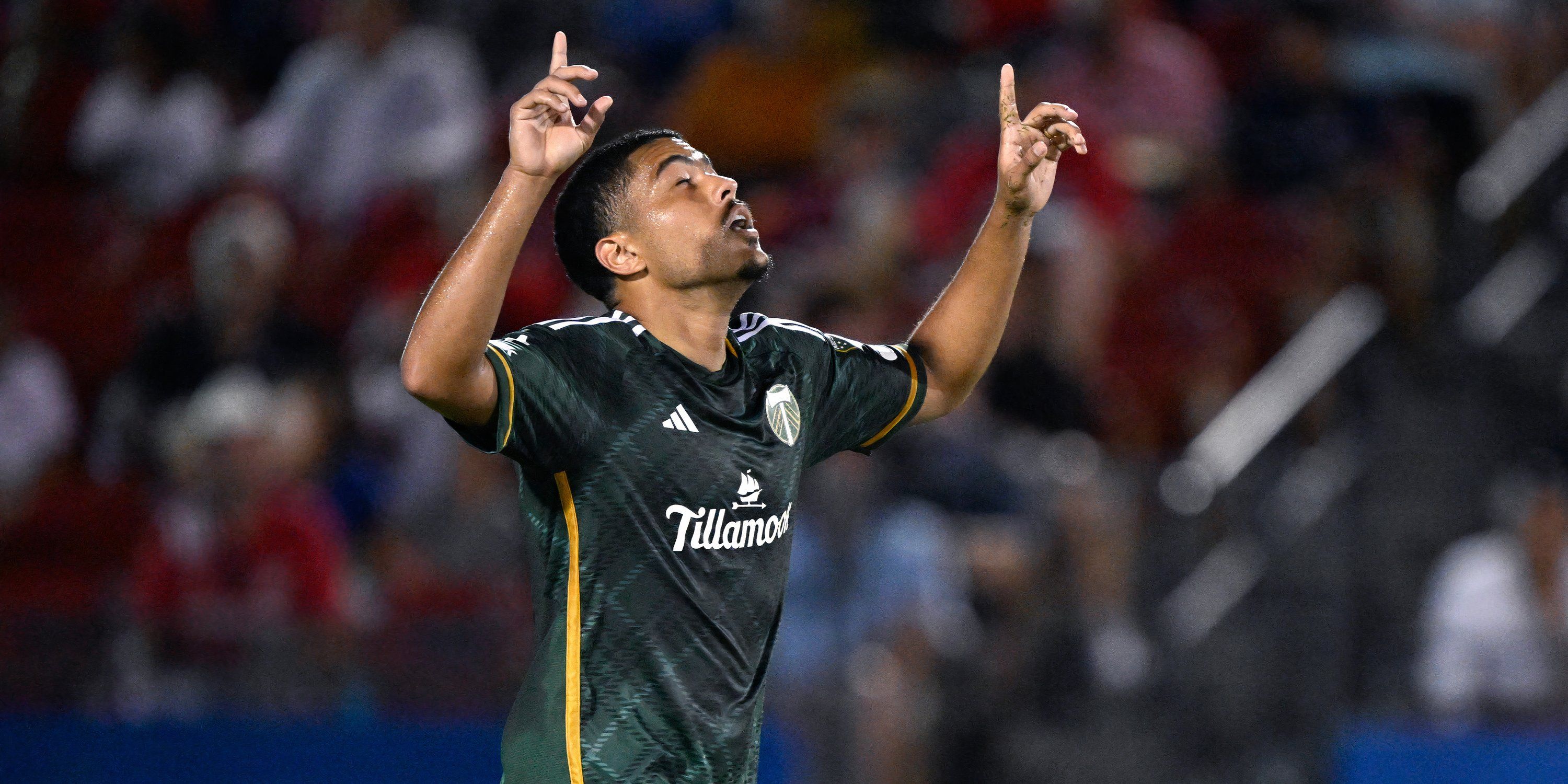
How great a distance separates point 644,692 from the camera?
134 inches

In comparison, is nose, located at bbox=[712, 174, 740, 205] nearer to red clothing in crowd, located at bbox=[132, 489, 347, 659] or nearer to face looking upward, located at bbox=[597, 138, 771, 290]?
face looking upward, located at bbox=[597, 138, 771, 290]

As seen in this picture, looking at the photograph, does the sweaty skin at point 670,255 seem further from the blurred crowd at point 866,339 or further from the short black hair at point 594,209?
the blurred crowd at point 866,339

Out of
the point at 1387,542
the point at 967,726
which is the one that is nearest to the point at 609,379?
the point at 967,726

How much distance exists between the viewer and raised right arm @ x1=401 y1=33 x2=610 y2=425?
10.0 ft

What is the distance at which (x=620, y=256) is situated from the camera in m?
3.71

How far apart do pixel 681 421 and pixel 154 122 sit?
316 inches

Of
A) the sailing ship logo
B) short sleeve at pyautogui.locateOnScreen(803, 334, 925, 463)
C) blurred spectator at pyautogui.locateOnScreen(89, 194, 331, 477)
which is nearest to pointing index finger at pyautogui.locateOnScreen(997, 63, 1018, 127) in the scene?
short sleeve at pyautogui.locateOnScreen(803, 334, 925, 463)

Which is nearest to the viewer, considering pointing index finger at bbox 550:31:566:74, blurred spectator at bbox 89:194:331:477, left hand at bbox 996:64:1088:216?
pointing index finger at bbox 550:31:566:74

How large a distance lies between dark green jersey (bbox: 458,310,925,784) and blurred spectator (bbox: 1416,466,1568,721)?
443 cm

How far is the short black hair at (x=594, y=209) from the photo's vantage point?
3.74 meters

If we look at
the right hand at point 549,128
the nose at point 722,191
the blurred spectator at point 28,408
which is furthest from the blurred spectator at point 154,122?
the right hand at point 549,128

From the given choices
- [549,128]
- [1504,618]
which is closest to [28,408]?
[549,128]

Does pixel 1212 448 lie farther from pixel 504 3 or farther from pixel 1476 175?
pixel 504 3

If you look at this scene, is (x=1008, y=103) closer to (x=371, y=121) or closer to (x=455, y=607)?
(x=455, y=607)
